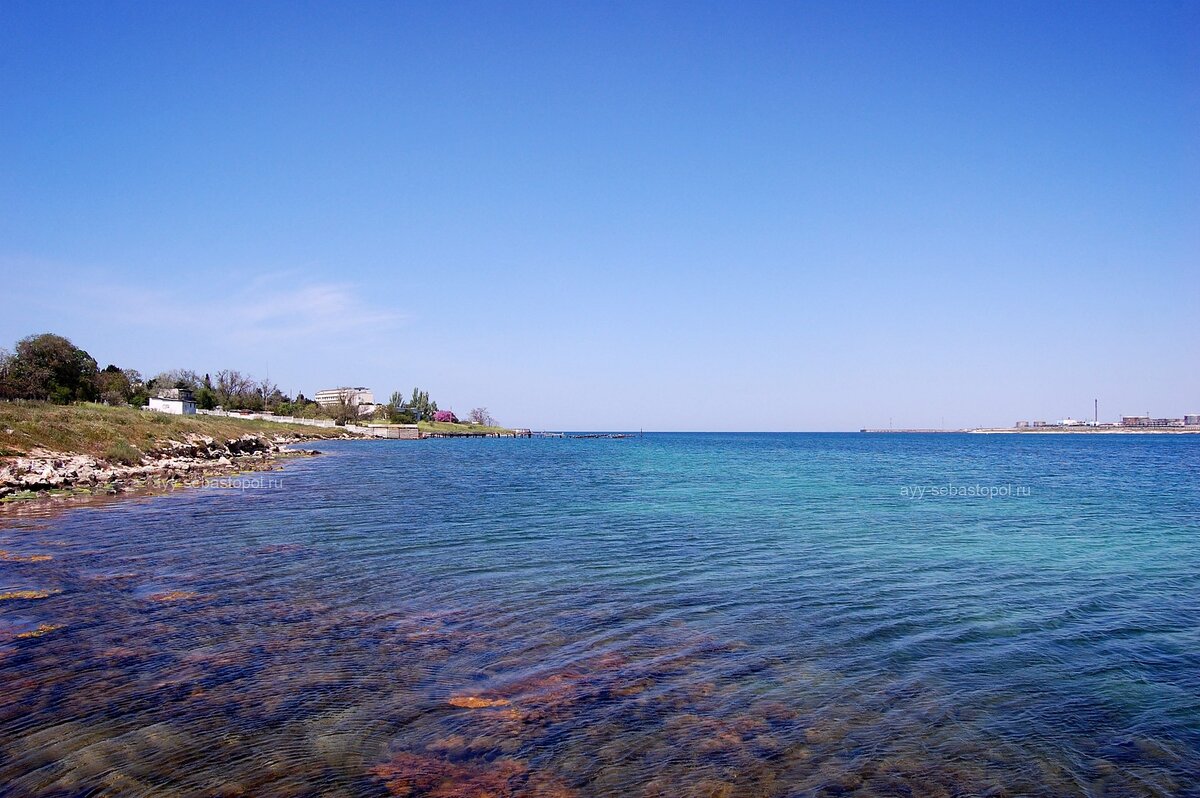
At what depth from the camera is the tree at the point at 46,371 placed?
257 feet

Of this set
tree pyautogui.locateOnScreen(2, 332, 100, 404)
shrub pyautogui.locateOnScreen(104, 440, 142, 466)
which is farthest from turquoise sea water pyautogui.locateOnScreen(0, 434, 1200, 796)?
tree pyautogui.locateOnScreen(2, 332, 100, 404)

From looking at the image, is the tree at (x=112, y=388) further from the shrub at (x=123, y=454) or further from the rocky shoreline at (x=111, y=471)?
the shrub at (x=123, y=454)

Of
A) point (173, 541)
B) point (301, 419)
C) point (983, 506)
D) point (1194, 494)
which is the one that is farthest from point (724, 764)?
point (301, 419)

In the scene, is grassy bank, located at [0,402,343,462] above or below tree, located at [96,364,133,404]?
below

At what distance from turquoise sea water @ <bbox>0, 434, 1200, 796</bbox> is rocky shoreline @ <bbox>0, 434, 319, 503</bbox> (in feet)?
40.9

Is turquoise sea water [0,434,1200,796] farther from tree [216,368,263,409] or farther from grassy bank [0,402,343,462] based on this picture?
tree [216,368,263,409]

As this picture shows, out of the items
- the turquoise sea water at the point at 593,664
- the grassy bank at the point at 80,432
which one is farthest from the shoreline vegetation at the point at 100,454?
the turquoise sea water at the point at 593,664

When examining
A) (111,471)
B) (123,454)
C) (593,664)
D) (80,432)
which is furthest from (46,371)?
(593,664)

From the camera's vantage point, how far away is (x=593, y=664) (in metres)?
10.9

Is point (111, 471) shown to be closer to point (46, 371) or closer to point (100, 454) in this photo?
point (100, 454)

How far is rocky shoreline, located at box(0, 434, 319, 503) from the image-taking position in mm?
34625

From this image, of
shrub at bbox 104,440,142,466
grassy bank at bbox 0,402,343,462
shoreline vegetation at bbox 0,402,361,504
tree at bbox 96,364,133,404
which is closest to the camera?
shoreline vegetation at bbox 0,402,361,504

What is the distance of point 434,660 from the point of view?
36.2ft

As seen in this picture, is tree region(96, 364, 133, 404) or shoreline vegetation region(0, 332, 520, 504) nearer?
shoreline vegetation region(0, 332, 520, 504)
